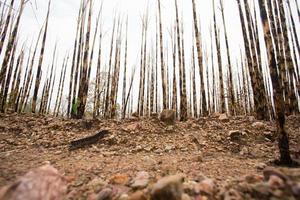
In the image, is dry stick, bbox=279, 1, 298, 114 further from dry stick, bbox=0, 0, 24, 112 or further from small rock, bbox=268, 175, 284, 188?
dry stick, bbox=0, 0, 24, 112

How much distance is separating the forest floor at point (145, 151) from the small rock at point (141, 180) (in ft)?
0.15

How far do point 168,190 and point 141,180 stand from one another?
0.50m

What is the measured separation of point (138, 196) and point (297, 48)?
7668mm

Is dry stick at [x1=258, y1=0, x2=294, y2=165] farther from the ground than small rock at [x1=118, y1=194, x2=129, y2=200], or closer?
farther from the ground

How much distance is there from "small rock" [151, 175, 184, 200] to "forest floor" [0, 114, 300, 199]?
0.50ft

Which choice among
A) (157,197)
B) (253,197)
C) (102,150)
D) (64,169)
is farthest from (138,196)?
(102,150)

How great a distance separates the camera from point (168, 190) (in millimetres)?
1694

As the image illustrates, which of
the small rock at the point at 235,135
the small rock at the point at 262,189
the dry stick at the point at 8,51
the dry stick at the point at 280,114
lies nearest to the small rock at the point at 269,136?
the small rock at the point at 235,135

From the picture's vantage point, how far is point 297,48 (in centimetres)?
691

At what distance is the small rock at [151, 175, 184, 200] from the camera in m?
1.69

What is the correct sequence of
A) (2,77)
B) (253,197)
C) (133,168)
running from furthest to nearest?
(2,77), (133,168), (253,197)

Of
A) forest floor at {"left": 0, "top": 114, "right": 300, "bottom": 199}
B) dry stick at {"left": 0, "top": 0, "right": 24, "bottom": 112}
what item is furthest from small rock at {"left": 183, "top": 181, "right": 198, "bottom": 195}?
dry stick at {"left": 0, "top": 0, "right": 24, "bottom": 112}

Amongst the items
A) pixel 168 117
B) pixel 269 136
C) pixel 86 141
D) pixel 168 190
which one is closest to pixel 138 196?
pixel 168 190

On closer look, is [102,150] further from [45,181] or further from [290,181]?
[290,181]
